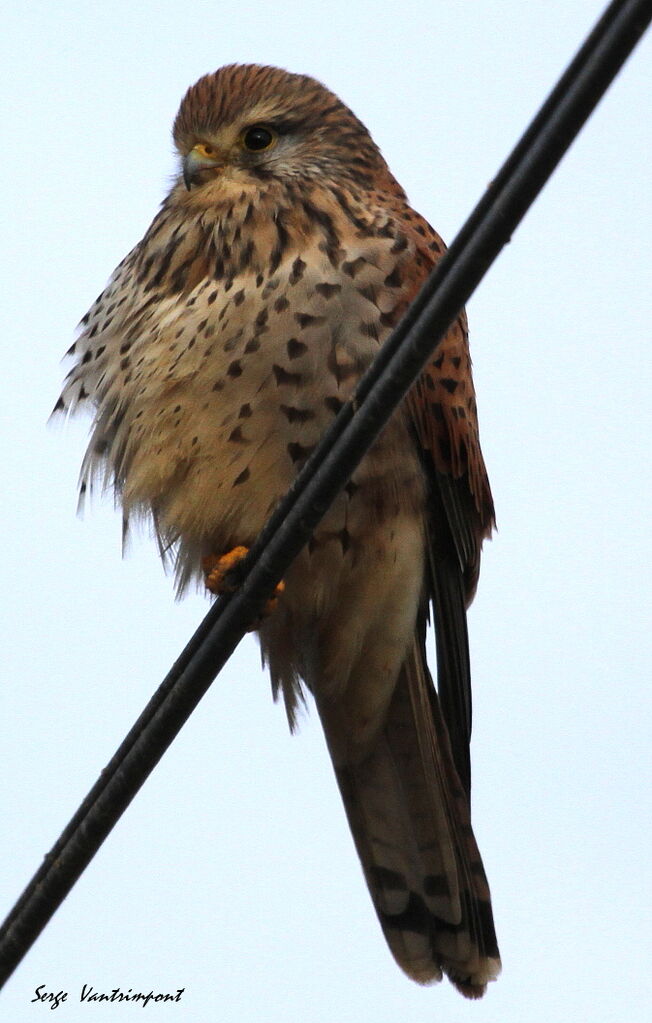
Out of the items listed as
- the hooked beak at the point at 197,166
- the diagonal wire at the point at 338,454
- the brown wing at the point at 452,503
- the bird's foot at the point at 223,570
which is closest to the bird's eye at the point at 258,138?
the hooked beak at the point at 197,166

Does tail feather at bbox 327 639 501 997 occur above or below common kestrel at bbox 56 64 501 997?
below

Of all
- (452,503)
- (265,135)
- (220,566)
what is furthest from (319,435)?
(265,135)

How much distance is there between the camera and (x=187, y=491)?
365 cm

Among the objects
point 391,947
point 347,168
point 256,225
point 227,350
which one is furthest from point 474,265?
point 391,947

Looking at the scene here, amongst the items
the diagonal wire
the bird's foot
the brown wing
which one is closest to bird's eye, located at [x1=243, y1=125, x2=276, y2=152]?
the brown wing

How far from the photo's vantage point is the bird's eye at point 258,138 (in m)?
4.08

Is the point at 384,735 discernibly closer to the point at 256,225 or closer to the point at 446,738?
the point at 446,738

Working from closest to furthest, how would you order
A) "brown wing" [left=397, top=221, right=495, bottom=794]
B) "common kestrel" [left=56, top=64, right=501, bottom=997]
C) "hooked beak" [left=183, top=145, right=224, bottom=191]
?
"common kestrel" [left=56, top=64, right=501, bottom=997] < "brown wing" [left=397, top=221, right=495, bottom=794] < "hooked beak" [left=183, top=145, right=224, bottom=191]

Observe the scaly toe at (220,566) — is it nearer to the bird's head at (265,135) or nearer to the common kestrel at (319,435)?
the common kestrel at (319,435)

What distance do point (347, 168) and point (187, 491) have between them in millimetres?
1049

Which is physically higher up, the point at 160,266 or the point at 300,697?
the point at 160,266

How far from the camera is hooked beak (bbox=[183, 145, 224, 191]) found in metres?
4.00

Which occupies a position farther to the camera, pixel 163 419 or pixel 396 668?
pixel 396 668

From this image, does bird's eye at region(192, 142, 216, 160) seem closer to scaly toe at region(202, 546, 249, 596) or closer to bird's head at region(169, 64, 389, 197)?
bird's head at region(169, 64, 389, 197)
